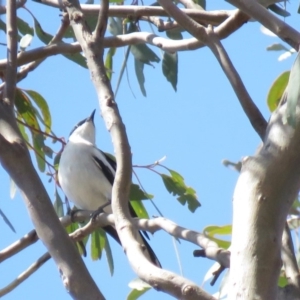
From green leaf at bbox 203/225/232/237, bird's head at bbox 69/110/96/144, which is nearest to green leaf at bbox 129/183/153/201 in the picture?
green leaf at bbox 203/225/232/237

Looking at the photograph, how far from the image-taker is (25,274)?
1.48 m

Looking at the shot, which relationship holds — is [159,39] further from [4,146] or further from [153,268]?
[153,268]

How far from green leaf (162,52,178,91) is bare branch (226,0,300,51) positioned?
39.2 inches

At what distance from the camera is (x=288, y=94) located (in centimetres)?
98

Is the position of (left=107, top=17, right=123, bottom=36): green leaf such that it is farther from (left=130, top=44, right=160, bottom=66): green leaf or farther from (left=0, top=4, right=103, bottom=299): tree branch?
(left=0, top=4, right=103, bottom=299): tree branch

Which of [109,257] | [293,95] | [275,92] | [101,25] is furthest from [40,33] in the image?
[293,95]

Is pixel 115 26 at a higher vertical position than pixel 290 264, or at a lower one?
higher

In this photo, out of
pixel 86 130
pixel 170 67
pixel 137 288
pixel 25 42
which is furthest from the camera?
pixel 86 130

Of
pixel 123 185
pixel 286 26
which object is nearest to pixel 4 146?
pixel 123 185

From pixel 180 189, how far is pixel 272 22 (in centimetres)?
116

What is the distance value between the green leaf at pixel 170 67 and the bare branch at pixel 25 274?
874 mm

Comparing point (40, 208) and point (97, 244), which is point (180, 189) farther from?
point (40, 208)

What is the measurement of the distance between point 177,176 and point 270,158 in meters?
1.39

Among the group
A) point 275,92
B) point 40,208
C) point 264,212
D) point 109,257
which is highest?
point 109,257
